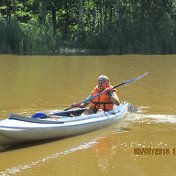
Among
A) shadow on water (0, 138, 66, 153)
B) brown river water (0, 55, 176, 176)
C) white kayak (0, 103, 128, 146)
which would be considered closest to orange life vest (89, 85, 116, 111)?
white kayak (0, 103, 128, 146)

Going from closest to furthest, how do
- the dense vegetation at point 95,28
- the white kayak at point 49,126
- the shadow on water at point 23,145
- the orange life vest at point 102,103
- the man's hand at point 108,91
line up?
1. the white kayak at point 49,126
2. the shadow on water at point 23,145
3. the man's hand at point 108,91
4. the orange life vest at point 102,103
5. the dense vegetation at point 95,28

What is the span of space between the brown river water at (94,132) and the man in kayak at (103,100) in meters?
0.44

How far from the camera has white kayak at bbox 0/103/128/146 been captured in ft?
26.7

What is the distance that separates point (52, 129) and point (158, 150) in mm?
1764

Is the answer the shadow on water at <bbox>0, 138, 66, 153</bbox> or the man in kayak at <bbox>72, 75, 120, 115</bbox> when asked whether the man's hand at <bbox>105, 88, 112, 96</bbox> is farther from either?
the shadow on water at <bbox>0, 138, 66, 153</bbox>

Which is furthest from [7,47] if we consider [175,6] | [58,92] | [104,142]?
[104,142]

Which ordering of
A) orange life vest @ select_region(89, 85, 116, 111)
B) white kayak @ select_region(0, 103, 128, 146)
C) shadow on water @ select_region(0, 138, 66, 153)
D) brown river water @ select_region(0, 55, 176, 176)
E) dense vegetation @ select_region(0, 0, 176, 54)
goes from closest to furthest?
brown river water @ select_region(0, 55, 176, 176)
white kayak @ select_region(0, 103, 128, 146)
shadow on water @ select_region(0, 138, 66, 153)
orange life vest @ select_region(89, 85, 116, 111)
dense vegetation @ select_region(0, 0, 176, 54)

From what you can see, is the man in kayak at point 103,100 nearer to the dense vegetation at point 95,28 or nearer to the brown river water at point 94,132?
the brown river water at point 94,132

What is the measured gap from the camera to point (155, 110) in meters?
12.0

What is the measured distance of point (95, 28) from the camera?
35.9m

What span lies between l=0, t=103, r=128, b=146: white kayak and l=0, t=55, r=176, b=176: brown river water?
135 millimetres

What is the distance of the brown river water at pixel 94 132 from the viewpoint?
7457 millimetres

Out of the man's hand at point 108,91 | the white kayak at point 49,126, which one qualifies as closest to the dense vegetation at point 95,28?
the man's hand at point 108,91

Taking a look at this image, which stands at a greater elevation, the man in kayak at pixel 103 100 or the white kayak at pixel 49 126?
the man in kayak at pixel 103 100
